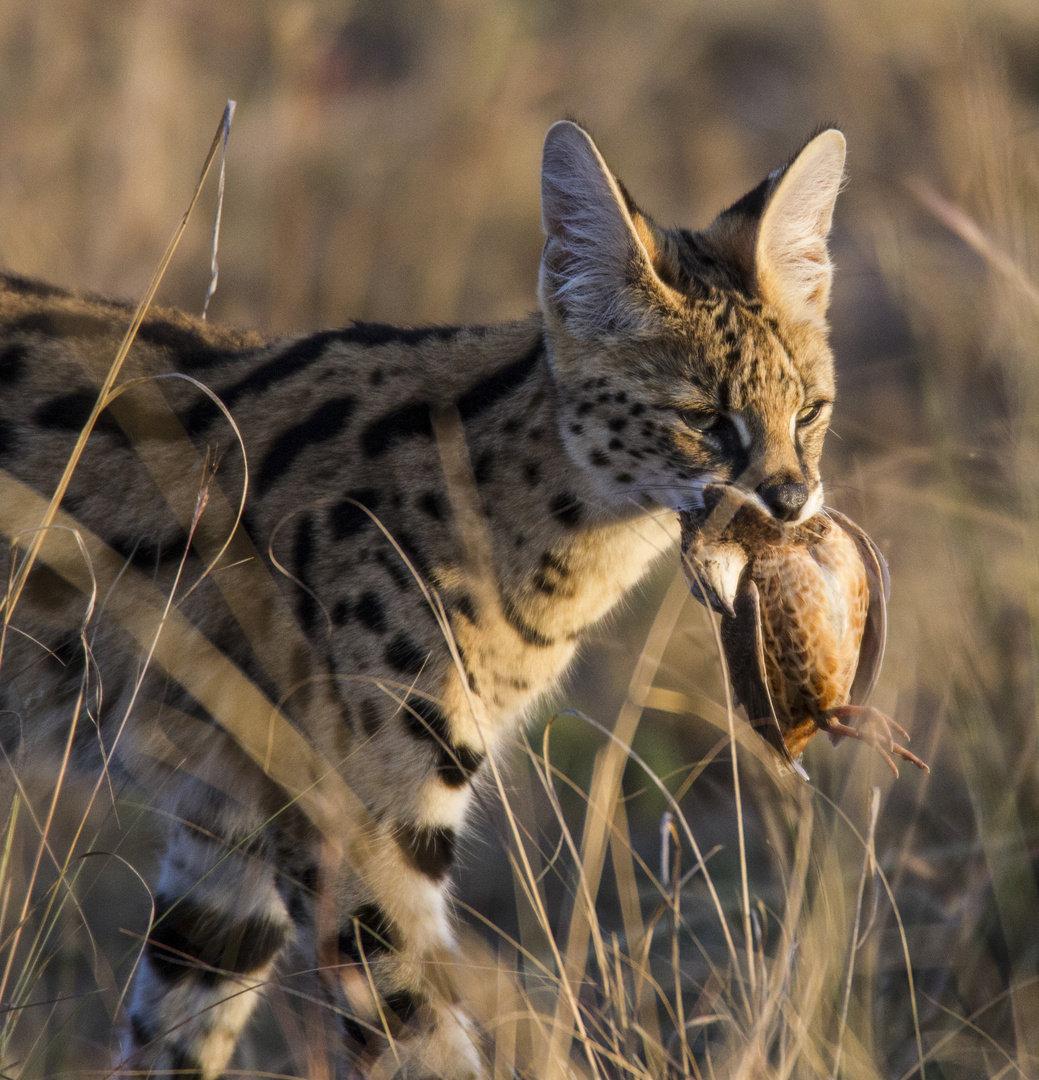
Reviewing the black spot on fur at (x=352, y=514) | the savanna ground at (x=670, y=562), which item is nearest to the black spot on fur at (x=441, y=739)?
the savanna ground at (x=670, y=562)

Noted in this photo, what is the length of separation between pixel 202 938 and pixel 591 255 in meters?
1.87

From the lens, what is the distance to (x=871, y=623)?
98.5 inches

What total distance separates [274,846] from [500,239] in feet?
16.8

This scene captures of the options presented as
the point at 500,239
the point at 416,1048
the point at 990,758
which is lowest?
the point at 416,1048

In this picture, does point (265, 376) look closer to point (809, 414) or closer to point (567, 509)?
point (567, 509)

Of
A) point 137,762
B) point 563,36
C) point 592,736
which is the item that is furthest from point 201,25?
point 137,762

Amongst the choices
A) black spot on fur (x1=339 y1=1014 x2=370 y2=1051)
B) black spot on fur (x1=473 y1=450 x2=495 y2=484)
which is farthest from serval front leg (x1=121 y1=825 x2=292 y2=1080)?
black spot on fur (x1=473 y1=450 x2=495 y2=484)

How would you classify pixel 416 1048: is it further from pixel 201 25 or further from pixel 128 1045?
pixel 201 25

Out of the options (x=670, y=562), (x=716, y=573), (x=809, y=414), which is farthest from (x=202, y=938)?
(x=670, y=562)

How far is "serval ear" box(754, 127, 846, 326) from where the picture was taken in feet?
9.55

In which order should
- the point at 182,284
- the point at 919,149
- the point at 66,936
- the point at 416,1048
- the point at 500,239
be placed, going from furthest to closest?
1. the point at 919,149
2. the point at 500,239
3. the point at 182,284
4. the point at 416,1048
5. the point at 66,936

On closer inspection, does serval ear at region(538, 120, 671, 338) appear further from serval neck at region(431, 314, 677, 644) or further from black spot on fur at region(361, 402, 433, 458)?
black spot on fur at region(361, 402, 433, 458)

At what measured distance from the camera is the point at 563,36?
8875 millimetres

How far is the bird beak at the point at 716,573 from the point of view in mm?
2383
